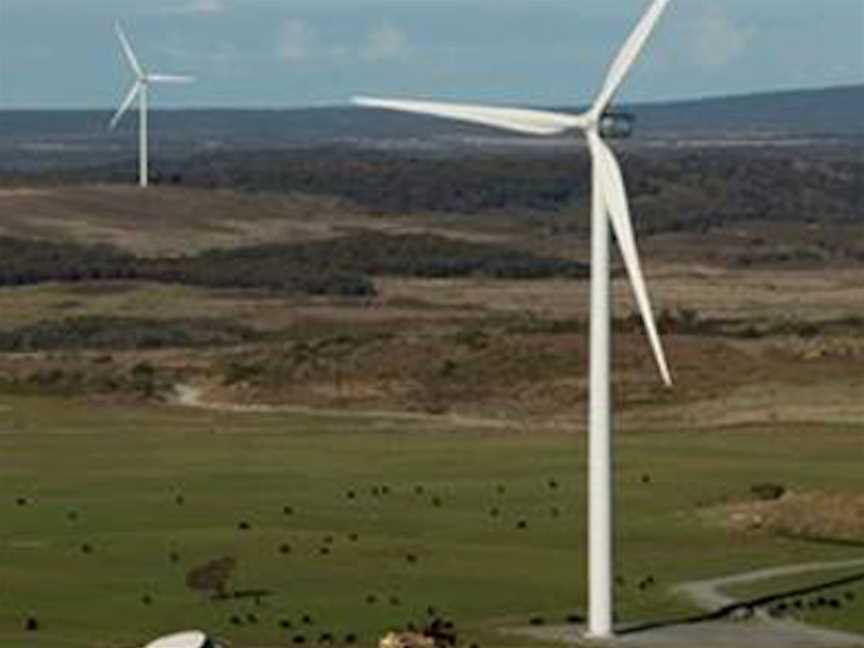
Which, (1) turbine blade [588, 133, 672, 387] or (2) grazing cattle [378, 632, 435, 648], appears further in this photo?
(1) turbine blade [588, 133, 672, 387]

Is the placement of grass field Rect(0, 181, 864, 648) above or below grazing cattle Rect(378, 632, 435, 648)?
above

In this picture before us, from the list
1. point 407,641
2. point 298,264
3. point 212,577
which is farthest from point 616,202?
point 298,264

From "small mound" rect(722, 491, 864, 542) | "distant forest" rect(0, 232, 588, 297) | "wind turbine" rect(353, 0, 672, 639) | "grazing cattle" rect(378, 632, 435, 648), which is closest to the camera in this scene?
"grazing cattle" rect(378, 632, 435, 648)

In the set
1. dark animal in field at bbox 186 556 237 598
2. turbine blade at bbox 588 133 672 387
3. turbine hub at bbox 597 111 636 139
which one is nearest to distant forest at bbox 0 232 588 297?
dark animal in field at bbox 186 556 237 598

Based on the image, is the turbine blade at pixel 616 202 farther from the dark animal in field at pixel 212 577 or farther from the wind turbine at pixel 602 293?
the dark animal in field at pixel 212 577

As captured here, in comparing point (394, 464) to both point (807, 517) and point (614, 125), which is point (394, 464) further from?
point (614, 125)

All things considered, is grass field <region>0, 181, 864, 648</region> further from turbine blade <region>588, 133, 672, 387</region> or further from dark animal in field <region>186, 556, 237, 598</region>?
turbine blade <region>588, 133, 672, 387</region>

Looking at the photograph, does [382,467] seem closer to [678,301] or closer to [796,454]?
[796,454]

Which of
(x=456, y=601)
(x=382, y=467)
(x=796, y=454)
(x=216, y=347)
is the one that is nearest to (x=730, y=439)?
(x=796, y=454)

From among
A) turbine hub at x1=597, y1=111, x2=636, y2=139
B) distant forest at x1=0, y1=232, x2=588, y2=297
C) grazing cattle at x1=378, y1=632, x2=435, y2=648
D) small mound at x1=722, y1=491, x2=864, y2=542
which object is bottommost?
grazing cattle at x1=378, y1=632, x2=435, y2=648
